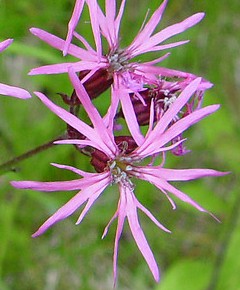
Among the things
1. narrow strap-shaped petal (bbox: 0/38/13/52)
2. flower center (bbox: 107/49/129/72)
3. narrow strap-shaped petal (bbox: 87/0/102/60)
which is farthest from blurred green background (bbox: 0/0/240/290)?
narrow strap-shaped petal (bbox: 0/38/13/52)

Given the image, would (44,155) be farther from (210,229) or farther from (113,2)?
(113,2)

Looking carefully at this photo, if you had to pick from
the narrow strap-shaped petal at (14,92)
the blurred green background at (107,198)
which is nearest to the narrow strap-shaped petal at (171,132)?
the narrow strap-shaped petal at (14,92)

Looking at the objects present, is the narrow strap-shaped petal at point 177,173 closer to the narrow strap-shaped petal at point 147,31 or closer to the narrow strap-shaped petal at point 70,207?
the narrow strap-shaped petal at point 70,207

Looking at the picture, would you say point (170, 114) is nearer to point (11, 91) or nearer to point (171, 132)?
point (171, 132)

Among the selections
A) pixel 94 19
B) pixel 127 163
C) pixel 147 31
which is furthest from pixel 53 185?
pixel 147 31

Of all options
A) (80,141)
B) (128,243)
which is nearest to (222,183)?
(128,243)

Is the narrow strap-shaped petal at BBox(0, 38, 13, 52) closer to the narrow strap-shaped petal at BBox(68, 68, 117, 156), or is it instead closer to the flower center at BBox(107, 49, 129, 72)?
the narrow strap-shaped petal at BBox(68, 68, 117, 156)

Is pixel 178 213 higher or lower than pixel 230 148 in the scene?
lower
